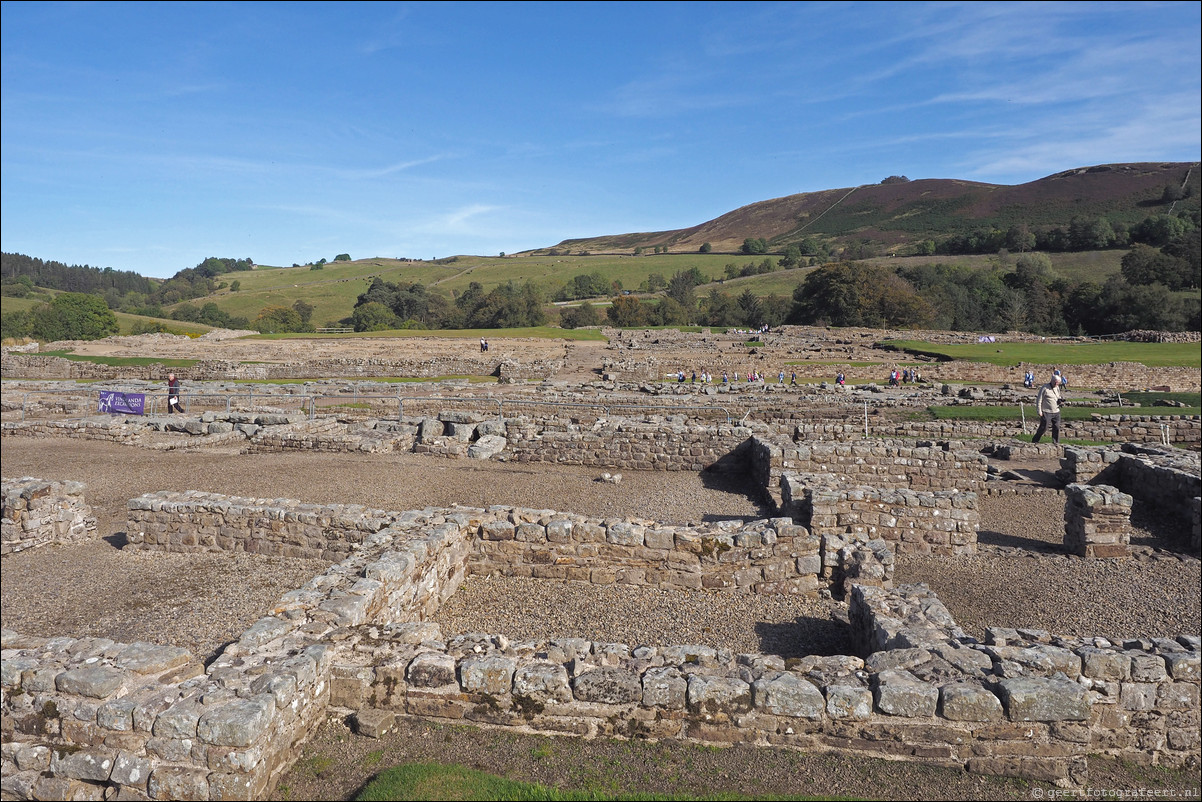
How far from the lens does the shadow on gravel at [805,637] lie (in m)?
6.49

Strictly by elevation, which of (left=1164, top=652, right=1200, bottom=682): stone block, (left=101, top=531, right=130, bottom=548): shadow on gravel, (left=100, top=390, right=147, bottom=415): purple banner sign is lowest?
(left=101, top=531, right=130, bottom=548): shadow on gravel

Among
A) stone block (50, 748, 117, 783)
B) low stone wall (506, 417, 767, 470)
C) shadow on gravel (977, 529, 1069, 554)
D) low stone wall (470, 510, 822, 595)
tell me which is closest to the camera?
stone block (50, 748, 117, 783)

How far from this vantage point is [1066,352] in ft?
127

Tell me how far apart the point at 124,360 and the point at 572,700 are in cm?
4012

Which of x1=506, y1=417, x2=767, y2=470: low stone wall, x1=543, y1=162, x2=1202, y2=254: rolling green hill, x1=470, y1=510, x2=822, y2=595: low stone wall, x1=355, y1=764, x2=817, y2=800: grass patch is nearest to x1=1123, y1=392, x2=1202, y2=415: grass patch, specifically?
x1=506, y1=417, x2=767, y2=470: low stone wall

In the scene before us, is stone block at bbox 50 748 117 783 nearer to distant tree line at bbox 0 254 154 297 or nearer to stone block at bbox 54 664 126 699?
stone block at bbox 54 664 126 699

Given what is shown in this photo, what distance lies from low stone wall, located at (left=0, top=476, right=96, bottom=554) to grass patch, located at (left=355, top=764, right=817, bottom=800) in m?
7.98

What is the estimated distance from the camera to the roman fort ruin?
4.12 metres

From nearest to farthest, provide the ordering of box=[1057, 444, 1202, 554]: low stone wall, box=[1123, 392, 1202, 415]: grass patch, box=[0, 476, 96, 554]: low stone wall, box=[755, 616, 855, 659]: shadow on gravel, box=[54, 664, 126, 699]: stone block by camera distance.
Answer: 1. box=[54, 664, 126, 699]: stone block
2. box=[755, 616, 855, 659]: shadow on gravel
3. box=[0, 476, 96, 554]: low stone wall
4. box=[1057, 444, 1202, 554]: low stone wall
5. box=[1123, 392, 1202, 415]: grass patch

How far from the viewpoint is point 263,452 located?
55.3 feet

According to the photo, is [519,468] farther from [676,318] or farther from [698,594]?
[676,318]

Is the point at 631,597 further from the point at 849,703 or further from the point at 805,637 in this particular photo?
the point at 849,703

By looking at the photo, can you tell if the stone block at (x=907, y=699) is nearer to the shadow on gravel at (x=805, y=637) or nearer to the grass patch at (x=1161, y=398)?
the shadow on gravel at (x=805, y=637)

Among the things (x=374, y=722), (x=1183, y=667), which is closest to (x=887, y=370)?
(x=1183, y=667)
